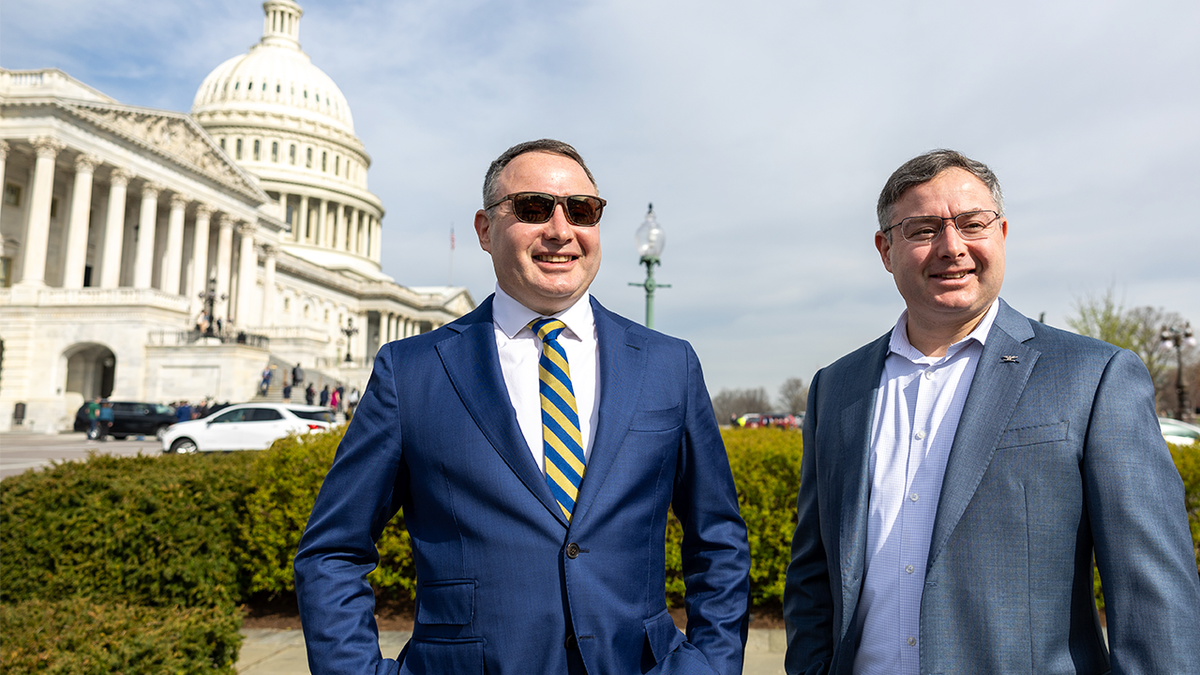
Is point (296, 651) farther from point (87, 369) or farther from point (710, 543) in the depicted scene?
point (87, 369)

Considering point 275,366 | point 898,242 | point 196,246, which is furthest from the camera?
point 196,246

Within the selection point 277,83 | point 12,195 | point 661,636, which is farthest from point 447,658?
point 277,83

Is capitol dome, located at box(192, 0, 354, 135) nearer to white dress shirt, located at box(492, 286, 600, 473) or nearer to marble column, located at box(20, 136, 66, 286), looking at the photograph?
marble column, located at box(20, 136, 66, 286)

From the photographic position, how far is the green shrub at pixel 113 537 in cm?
620

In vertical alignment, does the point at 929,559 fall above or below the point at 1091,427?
below

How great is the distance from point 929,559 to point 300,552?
6.29 feet

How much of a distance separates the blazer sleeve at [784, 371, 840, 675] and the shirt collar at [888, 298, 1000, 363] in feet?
1.45

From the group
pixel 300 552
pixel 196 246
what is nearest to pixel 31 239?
pixel 196 246

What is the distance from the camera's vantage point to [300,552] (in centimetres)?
249

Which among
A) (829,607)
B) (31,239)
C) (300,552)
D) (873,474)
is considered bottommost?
(829,607)

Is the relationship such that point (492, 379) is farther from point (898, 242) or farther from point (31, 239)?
point (31, 239)

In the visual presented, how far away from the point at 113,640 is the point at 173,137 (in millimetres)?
55606

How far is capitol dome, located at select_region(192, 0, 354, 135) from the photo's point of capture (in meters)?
89.0

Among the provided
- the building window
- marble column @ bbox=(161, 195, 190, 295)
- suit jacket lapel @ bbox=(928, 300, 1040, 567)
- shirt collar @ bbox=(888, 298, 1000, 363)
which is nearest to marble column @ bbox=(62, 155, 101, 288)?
the building window
